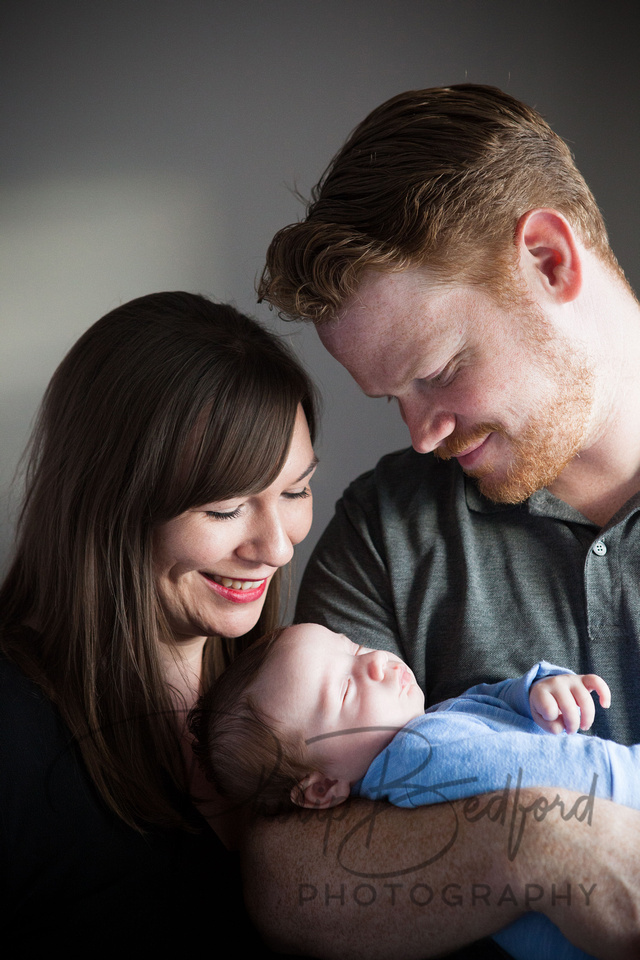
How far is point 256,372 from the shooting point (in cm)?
150

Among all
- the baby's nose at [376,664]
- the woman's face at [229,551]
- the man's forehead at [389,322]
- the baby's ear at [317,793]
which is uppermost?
the man's forehead at [389,322]

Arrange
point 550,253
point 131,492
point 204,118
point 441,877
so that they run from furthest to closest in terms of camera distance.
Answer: point 204,118, point 550,253, point 131,492, point 441,877

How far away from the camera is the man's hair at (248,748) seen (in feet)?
4.45

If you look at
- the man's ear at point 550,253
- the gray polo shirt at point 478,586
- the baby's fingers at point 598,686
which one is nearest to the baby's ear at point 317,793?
the gray polo shirt at point 478,586

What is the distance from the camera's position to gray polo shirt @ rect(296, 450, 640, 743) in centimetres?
148

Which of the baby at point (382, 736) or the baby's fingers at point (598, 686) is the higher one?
the baby's fingers at point (598, 686)

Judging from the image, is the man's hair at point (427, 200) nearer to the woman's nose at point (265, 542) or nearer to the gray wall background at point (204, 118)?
the woman's nose at point (265, 542)

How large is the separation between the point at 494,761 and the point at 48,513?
912mm

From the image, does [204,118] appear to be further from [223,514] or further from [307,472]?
[223,514]

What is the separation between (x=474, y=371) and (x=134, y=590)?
2.47ft

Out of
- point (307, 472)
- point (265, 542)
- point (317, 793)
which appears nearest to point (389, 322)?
point (307, 472)

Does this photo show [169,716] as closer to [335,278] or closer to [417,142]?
[335,278]

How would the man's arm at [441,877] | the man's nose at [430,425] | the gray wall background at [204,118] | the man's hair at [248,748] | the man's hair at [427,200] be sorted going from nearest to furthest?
the man's arm at [441,877] < the man's hair at [248,748] < the man's hair at [427,200] < the man's nose at [430,425] < the gray wall background at [204,118]

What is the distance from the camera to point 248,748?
1361mm
